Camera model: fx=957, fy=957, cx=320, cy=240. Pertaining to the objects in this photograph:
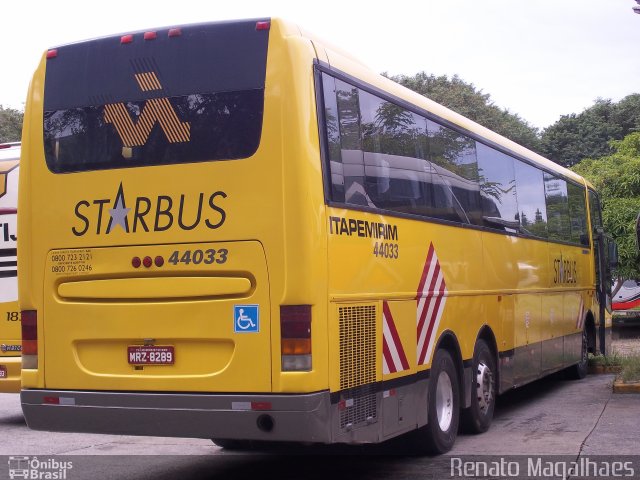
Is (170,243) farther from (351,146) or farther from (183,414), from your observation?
(351,146)

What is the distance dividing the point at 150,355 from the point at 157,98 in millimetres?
2055

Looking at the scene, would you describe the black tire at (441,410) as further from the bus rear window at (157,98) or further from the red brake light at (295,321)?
the bus rear window at (157,98)

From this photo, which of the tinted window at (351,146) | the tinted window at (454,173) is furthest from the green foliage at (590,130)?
the tinted window at (351,146)

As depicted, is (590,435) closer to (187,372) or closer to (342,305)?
(342,305)

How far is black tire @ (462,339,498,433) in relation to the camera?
34.7 ft

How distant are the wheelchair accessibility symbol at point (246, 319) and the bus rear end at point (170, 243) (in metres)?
0.01

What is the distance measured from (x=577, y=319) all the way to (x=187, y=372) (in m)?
10.6

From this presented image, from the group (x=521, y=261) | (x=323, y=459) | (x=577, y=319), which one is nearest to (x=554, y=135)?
(x=577, y=319)

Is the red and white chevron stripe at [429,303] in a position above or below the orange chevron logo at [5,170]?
below

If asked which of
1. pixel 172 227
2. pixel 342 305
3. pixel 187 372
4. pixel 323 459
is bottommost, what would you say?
pixel 323 459

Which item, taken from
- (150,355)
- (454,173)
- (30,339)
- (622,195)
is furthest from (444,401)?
(622,195)

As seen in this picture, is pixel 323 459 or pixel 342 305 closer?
pixel 342 305

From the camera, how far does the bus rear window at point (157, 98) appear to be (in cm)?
741

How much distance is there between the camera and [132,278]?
24.9 feet
